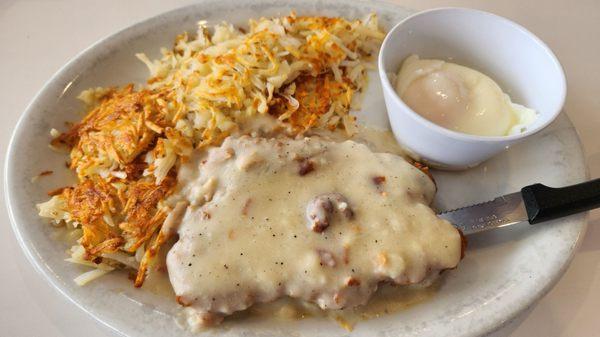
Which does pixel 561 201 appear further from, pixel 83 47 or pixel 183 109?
pixel 83 47

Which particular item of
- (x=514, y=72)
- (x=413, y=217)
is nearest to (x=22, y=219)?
(x=413, y=217)

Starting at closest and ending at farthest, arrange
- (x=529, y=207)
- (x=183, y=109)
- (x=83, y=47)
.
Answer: (x=529, y=207)
(x=183, y=109)
(x=83, y=47)

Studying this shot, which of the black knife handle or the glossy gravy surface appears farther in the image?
the black knife handle

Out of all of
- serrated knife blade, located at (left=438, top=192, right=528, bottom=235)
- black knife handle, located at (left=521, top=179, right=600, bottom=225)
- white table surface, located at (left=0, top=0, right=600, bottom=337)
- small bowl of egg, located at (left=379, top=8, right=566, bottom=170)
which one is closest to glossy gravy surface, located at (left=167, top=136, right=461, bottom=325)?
serrated knife blade, located at (left=438, top=192, right=528, bottom=235)

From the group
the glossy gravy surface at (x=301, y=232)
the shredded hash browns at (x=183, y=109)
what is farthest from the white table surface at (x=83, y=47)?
the glossy gravy surface at (x=301, y=232)

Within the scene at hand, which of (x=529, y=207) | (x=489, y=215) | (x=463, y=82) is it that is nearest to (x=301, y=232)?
(x=489, y=215)

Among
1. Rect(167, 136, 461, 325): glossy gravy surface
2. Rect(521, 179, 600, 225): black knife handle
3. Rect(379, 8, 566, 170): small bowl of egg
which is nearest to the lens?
Rect(167, 136, 461, 325): glossy gravy surface

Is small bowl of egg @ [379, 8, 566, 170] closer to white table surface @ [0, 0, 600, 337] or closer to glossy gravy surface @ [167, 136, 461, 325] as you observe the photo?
glossy gravy surface @ [167, 136, 461, 325]
